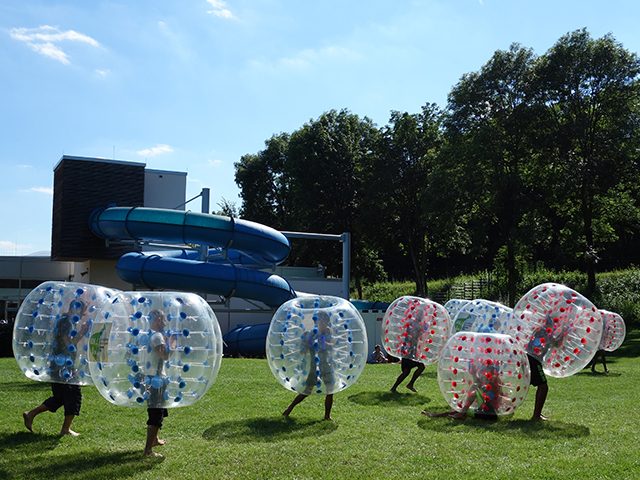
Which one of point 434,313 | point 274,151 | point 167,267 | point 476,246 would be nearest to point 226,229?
point 167,267

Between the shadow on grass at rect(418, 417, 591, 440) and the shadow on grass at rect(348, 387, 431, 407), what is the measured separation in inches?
65.9

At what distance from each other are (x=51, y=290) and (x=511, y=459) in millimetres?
5847

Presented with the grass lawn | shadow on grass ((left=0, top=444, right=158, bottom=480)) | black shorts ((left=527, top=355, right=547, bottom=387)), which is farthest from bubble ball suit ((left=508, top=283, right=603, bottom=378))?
shadow on grass ((left=0, top=444, right=158, bottom=480))

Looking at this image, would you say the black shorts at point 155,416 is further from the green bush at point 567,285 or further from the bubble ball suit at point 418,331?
the green bush at point 567,285

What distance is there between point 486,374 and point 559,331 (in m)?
1.55

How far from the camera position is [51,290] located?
8.44m

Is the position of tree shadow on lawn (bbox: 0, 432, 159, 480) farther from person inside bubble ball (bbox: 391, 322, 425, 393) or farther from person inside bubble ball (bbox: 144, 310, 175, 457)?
person inside bubble ball (bbox: 391, 322, 425, 393)

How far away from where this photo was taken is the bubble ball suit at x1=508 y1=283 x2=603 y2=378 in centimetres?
995

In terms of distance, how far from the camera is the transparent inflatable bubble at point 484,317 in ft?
37.8

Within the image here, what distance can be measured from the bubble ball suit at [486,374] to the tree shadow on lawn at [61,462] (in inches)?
173

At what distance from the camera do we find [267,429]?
29.1 feet

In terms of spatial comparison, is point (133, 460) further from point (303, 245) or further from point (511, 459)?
point (303, 245)

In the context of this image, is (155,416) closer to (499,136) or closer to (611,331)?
(611,331)

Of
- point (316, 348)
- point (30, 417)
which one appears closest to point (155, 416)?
point (30, 417)
